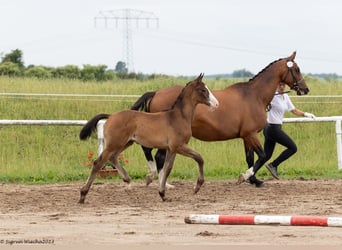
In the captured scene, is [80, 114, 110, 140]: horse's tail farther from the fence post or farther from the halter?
the fence post

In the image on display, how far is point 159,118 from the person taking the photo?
14.1 m

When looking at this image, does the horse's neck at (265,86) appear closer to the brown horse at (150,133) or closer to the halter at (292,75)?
the halter at (292,75)

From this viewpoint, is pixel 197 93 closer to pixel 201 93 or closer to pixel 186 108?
pixel 201 93

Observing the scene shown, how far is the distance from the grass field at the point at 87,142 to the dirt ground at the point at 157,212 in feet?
5.45

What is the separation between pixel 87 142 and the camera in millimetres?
23000

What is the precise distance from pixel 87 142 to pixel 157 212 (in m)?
10.4

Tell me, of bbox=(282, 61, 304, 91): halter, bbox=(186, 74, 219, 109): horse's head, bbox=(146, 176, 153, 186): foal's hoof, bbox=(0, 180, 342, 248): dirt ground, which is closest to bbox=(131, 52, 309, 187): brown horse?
bbox=(146, 176, 153, 186): foal's hoof

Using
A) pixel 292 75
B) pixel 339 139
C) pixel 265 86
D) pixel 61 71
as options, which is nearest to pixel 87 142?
pixel 339 139

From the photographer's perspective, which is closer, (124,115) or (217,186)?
(124,115)

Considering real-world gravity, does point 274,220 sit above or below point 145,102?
below

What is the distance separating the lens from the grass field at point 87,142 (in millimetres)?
18641

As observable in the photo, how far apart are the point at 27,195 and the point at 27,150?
7514 millimetres

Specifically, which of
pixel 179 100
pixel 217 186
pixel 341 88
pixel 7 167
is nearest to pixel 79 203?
pixel 179 100

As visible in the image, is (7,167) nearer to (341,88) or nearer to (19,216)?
(19,216)
